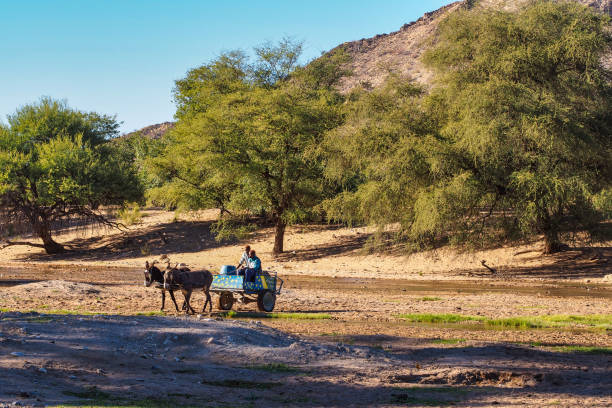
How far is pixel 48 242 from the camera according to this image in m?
47.5

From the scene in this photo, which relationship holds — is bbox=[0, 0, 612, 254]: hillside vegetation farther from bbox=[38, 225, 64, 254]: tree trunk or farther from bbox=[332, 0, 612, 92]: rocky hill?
bbox=[332, 0, 612, 92]: rocky hill

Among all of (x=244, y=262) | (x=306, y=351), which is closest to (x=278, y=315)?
(x=244, y=262)

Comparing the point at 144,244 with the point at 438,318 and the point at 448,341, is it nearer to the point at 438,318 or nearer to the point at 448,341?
the point at 438,318

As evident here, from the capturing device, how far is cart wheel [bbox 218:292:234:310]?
19828mm

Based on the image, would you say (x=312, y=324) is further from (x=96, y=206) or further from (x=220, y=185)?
(x=96, y=206)

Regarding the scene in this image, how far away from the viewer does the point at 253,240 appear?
46781 millimetres

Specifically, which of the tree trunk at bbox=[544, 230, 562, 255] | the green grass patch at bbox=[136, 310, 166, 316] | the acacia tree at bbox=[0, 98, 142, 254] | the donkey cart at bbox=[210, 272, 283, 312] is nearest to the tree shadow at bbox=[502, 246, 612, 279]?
the tree trunk at bbox=[544, 230, 562, 255]

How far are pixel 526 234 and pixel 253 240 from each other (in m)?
19.9

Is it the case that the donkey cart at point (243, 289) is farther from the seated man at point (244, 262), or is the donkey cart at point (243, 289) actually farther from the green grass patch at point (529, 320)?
the green grass patch at point (529, 320)

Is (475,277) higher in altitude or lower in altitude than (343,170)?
lower

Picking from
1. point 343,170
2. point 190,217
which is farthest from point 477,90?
point 190,217

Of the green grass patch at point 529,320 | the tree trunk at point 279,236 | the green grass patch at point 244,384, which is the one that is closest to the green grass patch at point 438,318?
the green grass patch at point 529,320

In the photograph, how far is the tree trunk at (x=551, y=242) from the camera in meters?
34.2

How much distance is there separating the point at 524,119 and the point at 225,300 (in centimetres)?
1713
